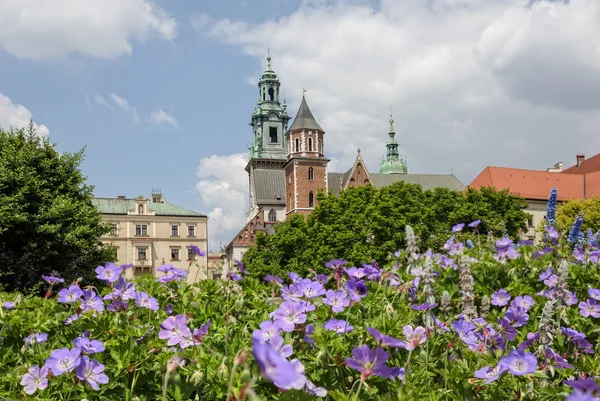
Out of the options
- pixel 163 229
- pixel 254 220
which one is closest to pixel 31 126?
pixel 163 229

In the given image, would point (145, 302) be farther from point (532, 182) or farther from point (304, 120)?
point (304, 120)

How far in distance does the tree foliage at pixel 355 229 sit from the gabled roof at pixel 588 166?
3841 centimetres

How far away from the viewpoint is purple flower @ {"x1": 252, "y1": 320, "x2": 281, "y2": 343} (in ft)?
7.54

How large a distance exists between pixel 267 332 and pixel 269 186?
89.8 m

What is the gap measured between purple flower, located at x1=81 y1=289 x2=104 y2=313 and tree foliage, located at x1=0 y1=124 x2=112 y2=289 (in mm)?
17966

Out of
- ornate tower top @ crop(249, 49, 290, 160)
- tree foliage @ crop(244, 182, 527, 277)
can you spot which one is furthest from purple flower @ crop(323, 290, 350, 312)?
ornate tower top @ crop(249, 49, 290, 160)

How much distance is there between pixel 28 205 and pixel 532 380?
21.3m

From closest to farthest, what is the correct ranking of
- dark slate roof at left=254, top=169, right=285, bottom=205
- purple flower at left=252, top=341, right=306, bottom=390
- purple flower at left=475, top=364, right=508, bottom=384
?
purple flower at left=252, top=341, right=306, bottom=390, purple flower at left=475, top=364, right=508, bottom=384, dark slate roof at left=254, top=169, right=285, bottom=205

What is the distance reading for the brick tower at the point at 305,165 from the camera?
71.1 metres

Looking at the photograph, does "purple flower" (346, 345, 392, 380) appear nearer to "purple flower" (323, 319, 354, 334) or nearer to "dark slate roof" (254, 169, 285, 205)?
"purple flower" (323, 319, 354, 334)

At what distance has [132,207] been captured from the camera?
2744 inches

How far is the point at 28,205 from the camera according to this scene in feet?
66.8

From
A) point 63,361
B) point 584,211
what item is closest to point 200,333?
point 63,361

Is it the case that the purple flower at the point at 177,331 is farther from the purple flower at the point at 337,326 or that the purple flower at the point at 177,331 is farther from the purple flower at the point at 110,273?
the purple flower at the point at 110,273
